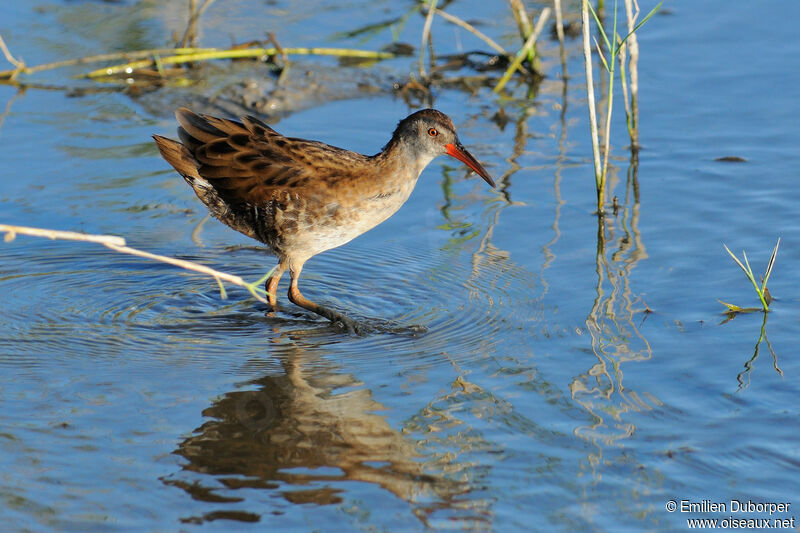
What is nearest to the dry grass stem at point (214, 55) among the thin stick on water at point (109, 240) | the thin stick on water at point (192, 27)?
the thin stick on water at point (192, 27)

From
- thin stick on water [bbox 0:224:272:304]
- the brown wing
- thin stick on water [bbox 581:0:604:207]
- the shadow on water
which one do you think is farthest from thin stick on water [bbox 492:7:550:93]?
thin stick on water [bbox 0:224:272:304]

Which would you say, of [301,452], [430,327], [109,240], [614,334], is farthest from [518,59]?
[109,240]

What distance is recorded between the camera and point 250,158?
239 inches

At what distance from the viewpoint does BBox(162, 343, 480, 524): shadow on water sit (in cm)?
410

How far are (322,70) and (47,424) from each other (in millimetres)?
→ 5323

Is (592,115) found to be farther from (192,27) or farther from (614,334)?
(192,27)

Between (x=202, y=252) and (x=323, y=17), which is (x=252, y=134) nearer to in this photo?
(x=202, y=252)

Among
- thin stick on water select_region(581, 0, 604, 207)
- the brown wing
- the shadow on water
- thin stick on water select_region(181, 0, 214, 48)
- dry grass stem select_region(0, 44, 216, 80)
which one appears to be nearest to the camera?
the shadow on water

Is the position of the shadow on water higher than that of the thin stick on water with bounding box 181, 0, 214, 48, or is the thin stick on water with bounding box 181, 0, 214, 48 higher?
the thin stick on water with bounding box 181, 0, 214, 48

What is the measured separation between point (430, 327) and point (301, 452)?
140 cm

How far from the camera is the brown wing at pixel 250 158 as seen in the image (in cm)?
595

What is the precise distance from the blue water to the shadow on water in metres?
0.01

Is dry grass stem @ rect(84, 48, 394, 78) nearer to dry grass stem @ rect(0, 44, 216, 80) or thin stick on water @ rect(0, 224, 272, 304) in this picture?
dry grass stem @ rect(0, 44, 216, 80)

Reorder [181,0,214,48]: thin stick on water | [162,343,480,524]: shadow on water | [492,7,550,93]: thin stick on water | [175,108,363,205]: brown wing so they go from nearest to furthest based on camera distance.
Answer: [162,343,480,524]: shadow on water → [175,108,363,205]: brown wing → [492,7,550,93]: thin stick on water → [181,0,214,48]: thin stick on water
